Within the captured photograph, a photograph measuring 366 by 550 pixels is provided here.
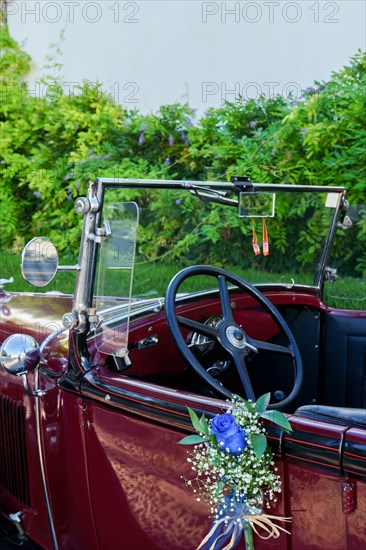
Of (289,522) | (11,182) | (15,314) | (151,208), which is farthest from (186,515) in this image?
(11,182)

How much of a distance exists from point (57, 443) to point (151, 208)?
844 millimetres

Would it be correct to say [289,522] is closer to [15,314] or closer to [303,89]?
[15,314]

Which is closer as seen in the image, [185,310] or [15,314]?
[185,310]

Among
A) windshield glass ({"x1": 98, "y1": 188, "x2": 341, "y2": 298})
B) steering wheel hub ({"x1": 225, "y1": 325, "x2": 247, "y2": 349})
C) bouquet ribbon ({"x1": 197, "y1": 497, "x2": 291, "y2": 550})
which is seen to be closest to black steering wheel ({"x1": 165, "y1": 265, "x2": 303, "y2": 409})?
steering wheel hub ({"x1": 225, "y1": 325, "x2": 247, "y2": 349})

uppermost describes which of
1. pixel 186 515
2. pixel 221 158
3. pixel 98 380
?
pixel 221 158

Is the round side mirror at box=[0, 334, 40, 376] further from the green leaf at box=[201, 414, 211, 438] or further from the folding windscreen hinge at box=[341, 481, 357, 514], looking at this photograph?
the folding windscreen hinge at box=[341, 481, 357, 514]

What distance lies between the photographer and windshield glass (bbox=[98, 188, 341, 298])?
2.33m

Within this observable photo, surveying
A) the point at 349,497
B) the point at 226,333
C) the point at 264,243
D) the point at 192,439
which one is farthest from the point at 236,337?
the point at 349,497

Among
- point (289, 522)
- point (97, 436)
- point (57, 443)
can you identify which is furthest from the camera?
point (57, 443)

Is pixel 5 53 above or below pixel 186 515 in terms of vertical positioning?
above

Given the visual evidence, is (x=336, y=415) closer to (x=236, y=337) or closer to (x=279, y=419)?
(x=279, y=419)

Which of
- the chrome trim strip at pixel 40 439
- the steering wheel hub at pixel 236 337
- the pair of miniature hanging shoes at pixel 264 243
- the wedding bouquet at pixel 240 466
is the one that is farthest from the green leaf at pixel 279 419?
the pair of miniature hanging shoes at pixel 264 243

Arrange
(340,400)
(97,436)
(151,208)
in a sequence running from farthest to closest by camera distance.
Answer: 1. (340,400)
2. (151,208)
3. (97,436)

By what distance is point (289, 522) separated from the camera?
153 centimetres
